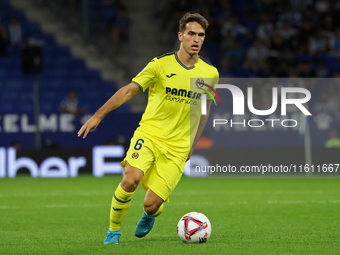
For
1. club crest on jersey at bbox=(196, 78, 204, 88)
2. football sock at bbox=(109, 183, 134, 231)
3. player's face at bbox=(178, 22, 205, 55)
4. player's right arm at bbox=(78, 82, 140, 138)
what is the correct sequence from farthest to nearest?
club crest on jersey at bbox=(196, 78, 204, 88), player's face at bbox=(178, 22, 205, 55), football sock at bbox=(109, 183, 134, 231), player's right arm at bbox=(78, 82, 140, 138)

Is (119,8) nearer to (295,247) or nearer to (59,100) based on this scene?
(59,100)

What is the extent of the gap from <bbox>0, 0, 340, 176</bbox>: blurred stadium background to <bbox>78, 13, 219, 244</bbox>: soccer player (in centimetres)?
866

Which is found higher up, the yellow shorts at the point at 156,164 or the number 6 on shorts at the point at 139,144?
the number 6 on shorts at the point at 139,144

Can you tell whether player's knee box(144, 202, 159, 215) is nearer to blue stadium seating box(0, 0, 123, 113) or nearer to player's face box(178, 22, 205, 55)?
player's face box(178, 22, 205, 55)

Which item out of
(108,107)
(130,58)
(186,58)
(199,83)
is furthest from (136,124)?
(108,107)

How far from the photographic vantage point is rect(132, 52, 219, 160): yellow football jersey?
5.93m

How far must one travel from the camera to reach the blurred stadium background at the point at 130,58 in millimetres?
15258

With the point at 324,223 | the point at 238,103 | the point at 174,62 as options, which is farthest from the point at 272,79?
the point at 174,62

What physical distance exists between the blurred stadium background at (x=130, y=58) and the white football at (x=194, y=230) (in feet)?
29.1

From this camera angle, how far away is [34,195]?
35.3ft

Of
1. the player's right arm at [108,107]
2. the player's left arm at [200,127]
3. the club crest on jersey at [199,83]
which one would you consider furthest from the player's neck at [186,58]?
the player's right arm at [108,107]

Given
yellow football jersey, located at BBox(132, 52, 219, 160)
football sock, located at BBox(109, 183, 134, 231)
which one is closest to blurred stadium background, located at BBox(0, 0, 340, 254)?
football sock, located at BBox(109, 183, 134, 231)
